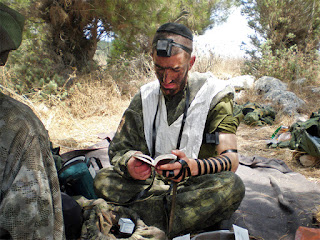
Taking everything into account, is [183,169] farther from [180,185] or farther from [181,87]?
[181,87]

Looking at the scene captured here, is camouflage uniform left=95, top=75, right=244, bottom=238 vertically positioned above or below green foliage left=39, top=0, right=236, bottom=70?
below

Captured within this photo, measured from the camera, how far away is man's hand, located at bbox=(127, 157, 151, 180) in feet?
6.95

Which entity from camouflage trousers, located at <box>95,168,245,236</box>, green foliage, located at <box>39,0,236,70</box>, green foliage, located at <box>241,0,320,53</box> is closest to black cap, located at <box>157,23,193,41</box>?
camouflage trousers, located at <box>95,168,245,236</box>

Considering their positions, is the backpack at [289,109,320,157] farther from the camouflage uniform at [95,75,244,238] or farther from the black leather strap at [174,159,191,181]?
the black leather strap at [174,159,191,181]

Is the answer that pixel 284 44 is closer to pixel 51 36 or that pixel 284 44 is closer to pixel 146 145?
pixel 51 36

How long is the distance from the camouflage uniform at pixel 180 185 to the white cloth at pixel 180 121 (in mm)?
63

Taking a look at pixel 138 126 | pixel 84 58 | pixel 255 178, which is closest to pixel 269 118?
pixel 255 178

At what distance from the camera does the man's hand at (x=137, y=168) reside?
2119mm

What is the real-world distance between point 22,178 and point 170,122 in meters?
1.63

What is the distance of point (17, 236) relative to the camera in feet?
3.14

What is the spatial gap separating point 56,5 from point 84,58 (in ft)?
5.80

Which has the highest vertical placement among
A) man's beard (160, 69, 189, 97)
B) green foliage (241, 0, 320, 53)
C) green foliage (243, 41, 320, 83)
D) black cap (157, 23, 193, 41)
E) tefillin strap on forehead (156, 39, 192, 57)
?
green foliage (241, 0, 320, 53)

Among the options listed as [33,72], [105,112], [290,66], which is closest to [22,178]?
[105,112]

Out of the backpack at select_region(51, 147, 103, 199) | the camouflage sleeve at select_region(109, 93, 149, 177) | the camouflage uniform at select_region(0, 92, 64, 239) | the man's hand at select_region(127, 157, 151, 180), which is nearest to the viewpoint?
the camouflage uniform at select_region(0, 92, 64, 239)
